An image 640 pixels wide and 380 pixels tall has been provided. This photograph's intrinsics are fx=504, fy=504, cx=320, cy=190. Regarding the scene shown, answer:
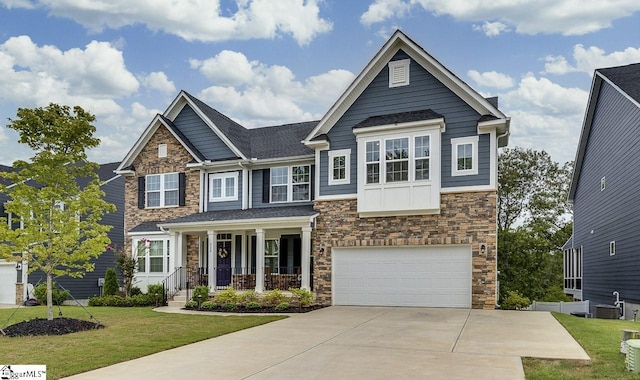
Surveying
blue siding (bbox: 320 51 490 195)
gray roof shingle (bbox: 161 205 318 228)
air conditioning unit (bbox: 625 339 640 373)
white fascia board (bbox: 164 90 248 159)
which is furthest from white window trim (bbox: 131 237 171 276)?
air conditioning unit (bbox: 625 339 640 373)

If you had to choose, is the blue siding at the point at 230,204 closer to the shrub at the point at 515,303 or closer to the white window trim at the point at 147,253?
the white window trim at the point at 147,253

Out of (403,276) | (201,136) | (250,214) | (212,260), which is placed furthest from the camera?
(201,136)

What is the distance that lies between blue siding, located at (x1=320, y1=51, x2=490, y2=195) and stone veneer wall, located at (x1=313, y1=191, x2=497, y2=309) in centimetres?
63

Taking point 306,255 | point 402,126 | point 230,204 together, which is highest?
point 402,126

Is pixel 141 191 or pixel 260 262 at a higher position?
pixel 141 191

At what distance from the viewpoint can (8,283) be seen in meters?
24.7

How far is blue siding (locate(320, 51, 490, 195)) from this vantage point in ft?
52.2

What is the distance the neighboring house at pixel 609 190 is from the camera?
53.2ft

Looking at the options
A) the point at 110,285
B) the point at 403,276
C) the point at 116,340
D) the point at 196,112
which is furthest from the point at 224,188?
the point at 116,340

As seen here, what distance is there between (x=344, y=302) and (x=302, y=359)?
9.45m

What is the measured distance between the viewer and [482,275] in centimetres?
1548

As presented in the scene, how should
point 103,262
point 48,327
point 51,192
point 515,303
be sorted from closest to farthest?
point 48,327
point 51,192
point 515,303
point 103,262

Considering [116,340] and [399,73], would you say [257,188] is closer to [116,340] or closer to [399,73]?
[399,73]

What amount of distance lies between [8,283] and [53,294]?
17.1ft
